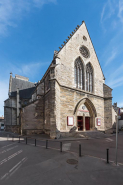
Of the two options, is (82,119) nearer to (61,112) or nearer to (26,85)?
(61,112)

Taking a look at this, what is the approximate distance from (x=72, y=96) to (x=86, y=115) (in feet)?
14.5

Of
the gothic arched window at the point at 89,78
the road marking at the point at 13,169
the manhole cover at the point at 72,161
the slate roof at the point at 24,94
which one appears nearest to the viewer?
the road marking at the point at 13,169

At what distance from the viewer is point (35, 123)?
604 inches

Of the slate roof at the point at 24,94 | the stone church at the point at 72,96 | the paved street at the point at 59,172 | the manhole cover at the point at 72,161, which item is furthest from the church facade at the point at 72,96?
the slate roof at the point at 24,94

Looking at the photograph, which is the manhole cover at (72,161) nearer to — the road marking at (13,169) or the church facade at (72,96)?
the road marking at (13,169)

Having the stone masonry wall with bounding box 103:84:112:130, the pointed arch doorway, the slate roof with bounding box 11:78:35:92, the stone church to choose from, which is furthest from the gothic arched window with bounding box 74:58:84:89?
the slate roof with bounding box 11:78:35:92

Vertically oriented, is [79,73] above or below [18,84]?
below

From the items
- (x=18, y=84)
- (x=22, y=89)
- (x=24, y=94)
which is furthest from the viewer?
(x=18, y=84)

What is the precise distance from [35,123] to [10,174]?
11.7m

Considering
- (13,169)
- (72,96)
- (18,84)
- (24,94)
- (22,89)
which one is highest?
(18,84)

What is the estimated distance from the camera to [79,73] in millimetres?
16203

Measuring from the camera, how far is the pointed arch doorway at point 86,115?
15.3 metres

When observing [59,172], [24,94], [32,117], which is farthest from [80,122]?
[24,94]

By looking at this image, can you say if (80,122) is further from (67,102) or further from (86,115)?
(67,102)
